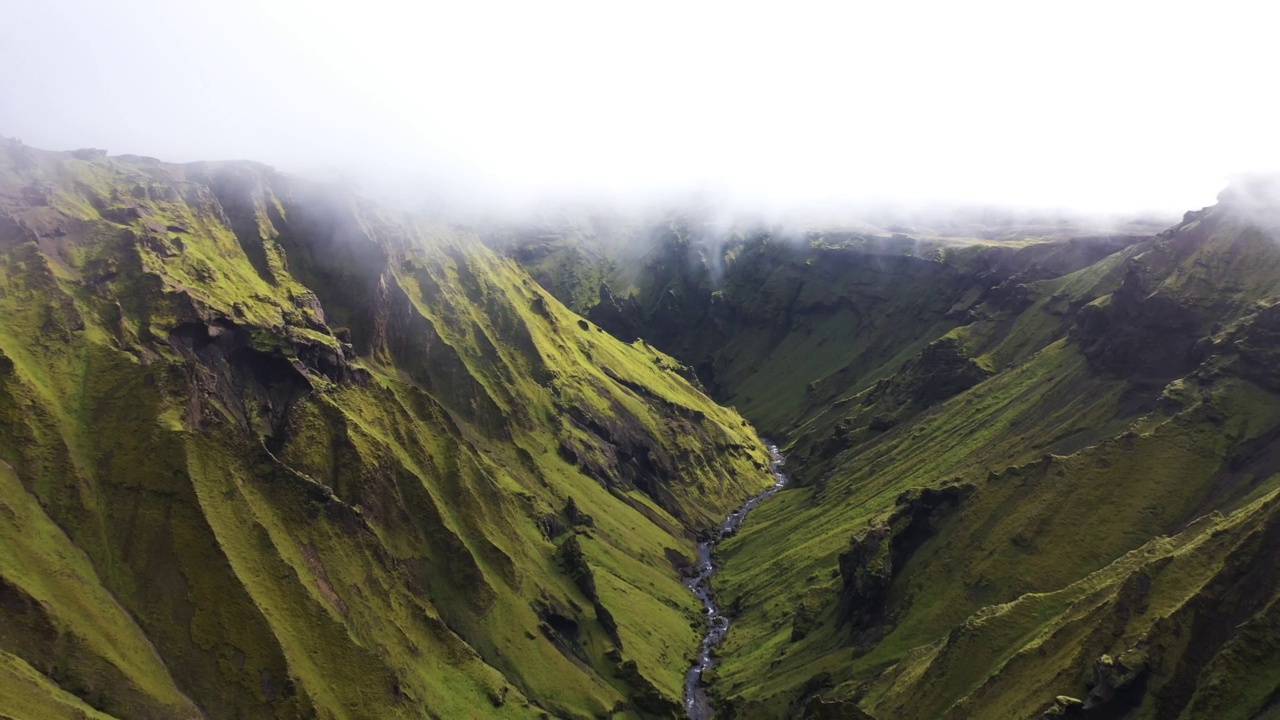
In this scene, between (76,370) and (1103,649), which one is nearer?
(1103,649)

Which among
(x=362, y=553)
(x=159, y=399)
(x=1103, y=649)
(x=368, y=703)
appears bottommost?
(x=368, y=703)

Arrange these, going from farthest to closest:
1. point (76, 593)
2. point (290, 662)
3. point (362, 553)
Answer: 1. point (362, 553)
2. point (290, 662)
3. point (76, 593)

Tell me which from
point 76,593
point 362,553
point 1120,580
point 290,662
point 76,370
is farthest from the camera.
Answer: point 362,553

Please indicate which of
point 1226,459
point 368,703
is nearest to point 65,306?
point 368,703

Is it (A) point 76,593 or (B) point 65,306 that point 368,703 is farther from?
(B) point 65,306

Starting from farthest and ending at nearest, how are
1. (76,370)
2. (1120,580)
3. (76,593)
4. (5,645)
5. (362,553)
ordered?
(362,553) → (76,370) → (1120,580) → (76,593) → (5,645)

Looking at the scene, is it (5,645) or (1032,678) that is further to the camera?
(1032,678)

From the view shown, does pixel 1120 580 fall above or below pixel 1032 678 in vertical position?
above

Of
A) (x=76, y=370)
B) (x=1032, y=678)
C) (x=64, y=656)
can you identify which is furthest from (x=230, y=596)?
(x=1032, y=678)

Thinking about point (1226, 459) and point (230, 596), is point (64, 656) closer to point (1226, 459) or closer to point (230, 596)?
point (230, 596)
